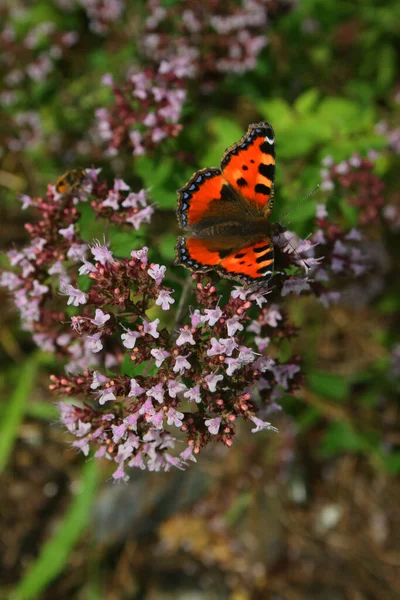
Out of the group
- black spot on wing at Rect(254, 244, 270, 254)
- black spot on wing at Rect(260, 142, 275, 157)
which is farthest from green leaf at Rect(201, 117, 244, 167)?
black spot on wing at Rect(254, 244, 270, 254)

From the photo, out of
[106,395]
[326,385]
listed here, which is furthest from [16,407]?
[106,395]

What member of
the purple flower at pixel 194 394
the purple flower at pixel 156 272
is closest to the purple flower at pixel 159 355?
the purple flower at pixel 194 394

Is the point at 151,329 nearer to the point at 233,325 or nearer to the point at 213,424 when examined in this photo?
the point at 233,325

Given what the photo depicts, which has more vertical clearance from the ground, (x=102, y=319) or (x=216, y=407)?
(x=102, y=319)

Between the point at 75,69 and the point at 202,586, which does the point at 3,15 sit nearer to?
the point at 75,69

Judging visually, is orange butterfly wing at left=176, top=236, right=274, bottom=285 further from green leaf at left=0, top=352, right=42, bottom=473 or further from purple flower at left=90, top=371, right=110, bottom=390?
green leaf at left=0, top=352, right=42, bottom=473

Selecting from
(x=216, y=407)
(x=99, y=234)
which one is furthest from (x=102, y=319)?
(x=99, y=234)

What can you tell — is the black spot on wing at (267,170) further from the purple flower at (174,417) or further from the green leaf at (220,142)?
the purple flower at (174,417)
